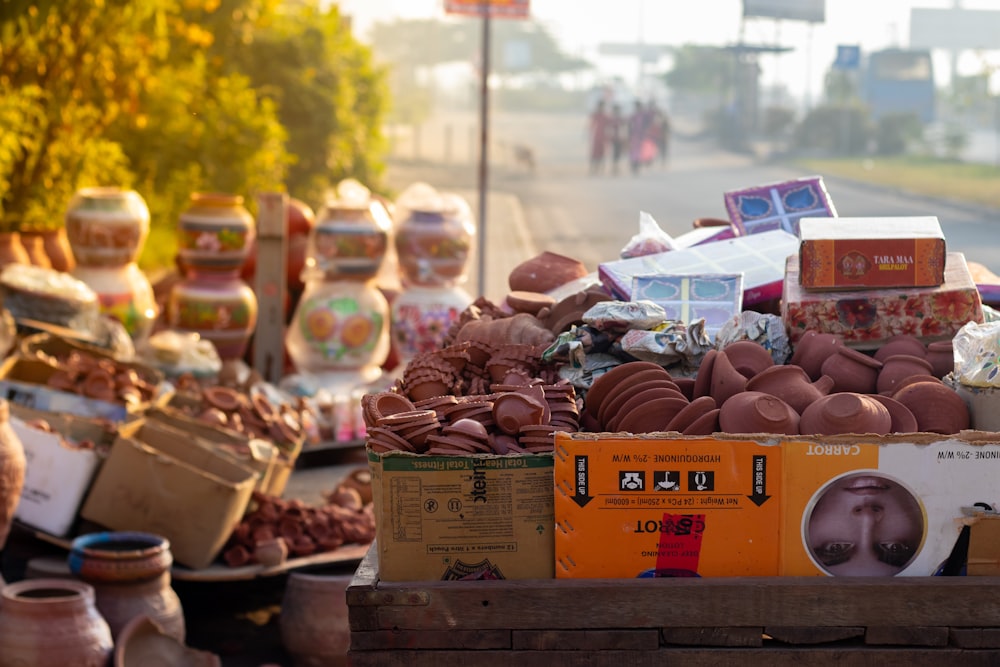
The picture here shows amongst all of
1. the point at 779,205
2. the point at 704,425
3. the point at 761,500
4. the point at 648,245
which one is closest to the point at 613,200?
the point at 779,205

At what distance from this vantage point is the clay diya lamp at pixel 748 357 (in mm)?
3559

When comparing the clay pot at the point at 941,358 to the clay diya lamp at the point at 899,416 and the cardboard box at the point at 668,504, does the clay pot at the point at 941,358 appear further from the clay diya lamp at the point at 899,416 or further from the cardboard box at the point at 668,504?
the cardboard box at the point at 668,504

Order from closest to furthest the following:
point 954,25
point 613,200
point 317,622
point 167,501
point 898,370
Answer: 1. point 898,370
2. point 317,622
3. point 167,501
4. point 613,200
5. point 954,25

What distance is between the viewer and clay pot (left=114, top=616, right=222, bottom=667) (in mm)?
4891

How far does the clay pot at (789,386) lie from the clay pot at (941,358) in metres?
0.43

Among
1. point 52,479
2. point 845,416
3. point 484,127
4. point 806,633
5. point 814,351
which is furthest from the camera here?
point 484,127

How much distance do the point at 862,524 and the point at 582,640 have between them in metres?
0.64

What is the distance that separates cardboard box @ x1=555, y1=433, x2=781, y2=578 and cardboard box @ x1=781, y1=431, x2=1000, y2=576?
5 cm

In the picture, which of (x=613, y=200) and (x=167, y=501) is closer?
(x=167, y=501)

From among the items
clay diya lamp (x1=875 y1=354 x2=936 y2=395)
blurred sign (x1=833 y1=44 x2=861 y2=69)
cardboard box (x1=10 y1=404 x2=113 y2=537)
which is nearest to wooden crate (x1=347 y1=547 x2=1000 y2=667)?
clay diya lamp (x1=875 y1=354 x2=936 y2=395)

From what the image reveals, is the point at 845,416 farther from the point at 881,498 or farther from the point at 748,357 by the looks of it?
the point at 748,357

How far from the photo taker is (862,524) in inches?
117

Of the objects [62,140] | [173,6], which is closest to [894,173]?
[173,6]

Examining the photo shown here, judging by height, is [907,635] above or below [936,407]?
below
